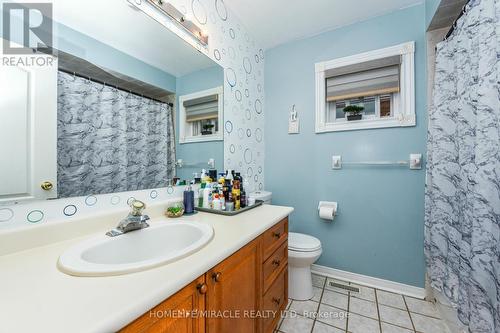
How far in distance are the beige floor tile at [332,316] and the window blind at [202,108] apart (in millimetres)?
1664

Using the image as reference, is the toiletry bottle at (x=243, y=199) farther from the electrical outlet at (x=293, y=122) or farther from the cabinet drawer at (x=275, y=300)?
the electrical outlet at (x=293, y=122)

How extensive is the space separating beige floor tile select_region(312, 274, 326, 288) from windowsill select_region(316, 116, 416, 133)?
140cm

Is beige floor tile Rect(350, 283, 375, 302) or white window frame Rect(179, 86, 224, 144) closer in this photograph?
white window frame Rect(179, 86, 224, 144)

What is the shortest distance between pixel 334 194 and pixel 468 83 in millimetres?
1174

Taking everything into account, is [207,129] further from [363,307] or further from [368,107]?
[363,307]

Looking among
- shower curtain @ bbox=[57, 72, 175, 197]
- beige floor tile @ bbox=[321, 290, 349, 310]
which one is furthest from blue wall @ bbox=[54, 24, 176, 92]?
beige floor tile @ bbox=[321, 290, 349, 310]

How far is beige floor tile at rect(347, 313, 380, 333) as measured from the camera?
134cm

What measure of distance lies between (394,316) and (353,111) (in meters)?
1.65

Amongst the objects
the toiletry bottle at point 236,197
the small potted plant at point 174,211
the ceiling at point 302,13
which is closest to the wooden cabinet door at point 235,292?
the toiletry bottle at point 236,197

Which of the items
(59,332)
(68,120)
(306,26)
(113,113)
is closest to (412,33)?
(306,26)

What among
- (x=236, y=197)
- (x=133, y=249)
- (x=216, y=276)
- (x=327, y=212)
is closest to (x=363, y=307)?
(x=327, y=212)

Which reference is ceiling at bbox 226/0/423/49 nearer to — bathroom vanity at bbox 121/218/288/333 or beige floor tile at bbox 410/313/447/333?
bathroom vanity at bbox 121/218/288/333

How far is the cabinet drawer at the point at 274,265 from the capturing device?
1168 mm

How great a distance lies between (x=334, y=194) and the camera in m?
1.97
